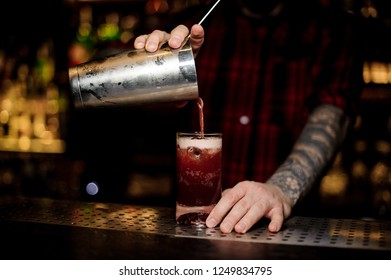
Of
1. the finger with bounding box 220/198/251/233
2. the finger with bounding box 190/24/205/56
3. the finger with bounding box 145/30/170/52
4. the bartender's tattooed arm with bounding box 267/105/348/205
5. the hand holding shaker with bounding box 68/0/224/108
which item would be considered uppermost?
the finger with bounding box 190/24/205/56

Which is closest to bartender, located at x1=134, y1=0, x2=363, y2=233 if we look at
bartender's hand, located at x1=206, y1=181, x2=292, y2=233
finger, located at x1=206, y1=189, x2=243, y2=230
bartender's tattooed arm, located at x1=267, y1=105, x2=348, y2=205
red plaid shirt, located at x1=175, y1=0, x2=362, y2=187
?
red plaid shirt, located at x1=175, y1=0, x2=362, y2=187

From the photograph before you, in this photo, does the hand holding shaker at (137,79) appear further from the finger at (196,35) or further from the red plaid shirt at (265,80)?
the red plaid shirt at (265,80)

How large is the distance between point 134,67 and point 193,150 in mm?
255

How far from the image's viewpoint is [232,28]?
2.68 meters

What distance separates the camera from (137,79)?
139 centimetres

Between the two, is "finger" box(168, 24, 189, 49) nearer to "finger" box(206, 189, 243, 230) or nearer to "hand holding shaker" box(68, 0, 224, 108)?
"hand holding shaker" box(68, 0, 224, 108)

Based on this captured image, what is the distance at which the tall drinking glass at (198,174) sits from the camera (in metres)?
1.41

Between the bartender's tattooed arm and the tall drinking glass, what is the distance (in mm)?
433

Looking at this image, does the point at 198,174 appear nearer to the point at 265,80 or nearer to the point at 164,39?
the point at 164,39

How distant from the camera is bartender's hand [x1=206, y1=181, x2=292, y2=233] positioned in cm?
141

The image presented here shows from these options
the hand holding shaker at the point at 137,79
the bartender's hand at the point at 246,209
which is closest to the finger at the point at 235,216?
the bartender's hand at the point at 246,209

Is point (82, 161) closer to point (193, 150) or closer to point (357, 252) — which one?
point (193, 150)

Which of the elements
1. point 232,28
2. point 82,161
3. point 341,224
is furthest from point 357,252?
point 82,161

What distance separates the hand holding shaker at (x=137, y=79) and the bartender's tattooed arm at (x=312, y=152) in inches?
23.4
